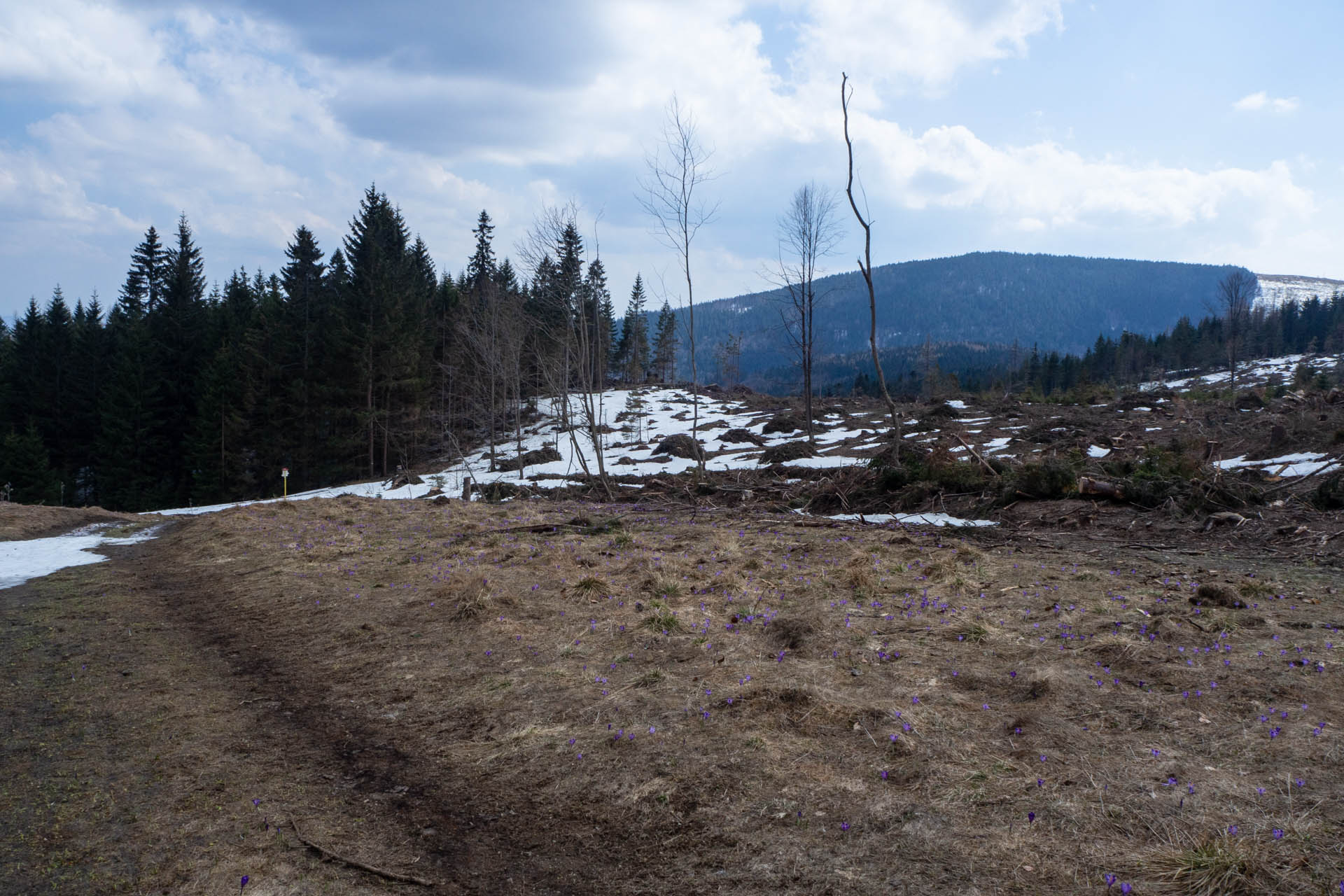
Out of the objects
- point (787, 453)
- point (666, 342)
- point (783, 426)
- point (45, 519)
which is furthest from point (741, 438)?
point (666, 342)

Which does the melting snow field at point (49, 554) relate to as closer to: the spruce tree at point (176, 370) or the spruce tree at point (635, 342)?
the spruce tree at point (176, 370)

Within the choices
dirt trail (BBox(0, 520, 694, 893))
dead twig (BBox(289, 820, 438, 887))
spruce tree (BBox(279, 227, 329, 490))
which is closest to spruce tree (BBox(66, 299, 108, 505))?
spruce tree (BBox(279, 227, 329, 490))

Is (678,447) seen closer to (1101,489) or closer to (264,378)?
(1101,489)

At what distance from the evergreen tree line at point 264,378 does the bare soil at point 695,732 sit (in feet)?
80.7

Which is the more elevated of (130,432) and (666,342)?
(666,342)

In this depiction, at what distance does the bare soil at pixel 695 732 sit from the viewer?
10.1 feet

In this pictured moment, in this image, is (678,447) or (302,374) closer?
(678,447)

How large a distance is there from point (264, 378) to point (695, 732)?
45.6m

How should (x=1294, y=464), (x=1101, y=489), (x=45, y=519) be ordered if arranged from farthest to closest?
1. (x=45, y=519)
2. (x=1294, y=464)
3. (x=1101, y=489)

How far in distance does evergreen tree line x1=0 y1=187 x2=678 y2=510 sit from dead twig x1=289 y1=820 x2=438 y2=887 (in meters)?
28.2

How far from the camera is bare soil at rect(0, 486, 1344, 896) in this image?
10.1 ft

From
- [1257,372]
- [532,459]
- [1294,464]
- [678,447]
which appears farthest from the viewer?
[1257,372]

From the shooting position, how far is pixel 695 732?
435 centimetres

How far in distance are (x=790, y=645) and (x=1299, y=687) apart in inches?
134
